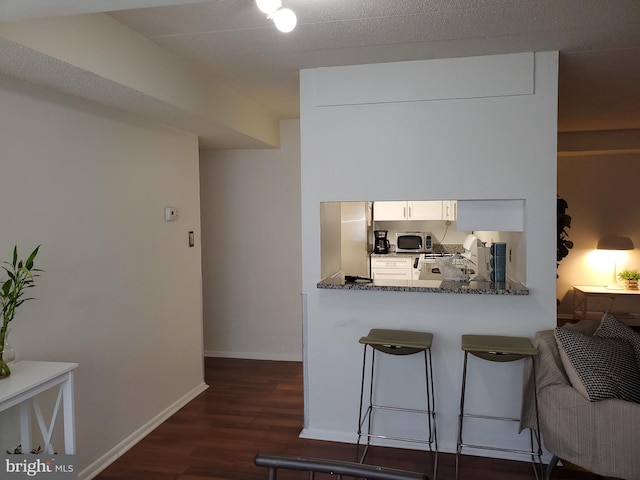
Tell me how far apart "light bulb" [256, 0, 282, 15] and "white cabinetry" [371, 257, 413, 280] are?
4465 mm

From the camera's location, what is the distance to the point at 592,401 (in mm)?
2469

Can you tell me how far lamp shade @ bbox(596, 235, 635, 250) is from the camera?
6.34 metres

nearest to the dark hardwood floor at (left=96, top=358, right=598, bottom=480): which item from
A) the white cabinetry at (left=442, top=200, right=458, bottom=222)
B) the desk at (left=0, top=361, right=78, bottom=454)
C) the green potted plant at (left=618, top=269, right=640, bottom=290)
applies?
the desk at (left=0, top=361, right=78, bottom=454)

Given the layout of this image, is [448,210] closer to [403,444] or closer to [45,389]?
[403,444]

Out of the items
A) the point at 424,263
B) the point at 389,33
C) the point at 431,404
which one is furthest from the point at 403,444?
the point at 424,263

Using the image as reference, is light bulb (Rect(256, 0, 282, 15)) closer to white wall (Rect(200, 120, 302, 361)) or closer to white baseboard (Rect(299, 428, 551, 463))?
white baseboard (Rect(299, 428, 551, 463))

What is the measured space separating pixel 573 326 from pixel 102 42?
131 inches

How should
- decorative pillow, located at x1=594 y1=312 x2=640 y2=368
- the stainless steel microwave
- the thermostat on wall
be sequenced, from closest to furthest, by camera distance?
1. decorative pillow, located at x1=594 y1=312 x2=640 y2=368
2. the thermostat on wall
3. the stainless steel microwave

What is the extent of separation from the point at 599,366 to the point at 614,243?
4567mm

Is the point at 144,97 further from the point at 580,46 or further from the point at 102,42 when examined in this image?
the point at 580,46

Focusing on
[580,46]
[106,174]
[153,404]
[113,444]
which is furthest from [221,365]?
[580,46]

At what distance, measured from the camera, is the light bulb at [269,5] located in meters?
2.16

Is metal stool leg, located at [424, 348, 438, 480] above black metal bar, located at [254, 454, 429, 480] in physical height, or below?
below

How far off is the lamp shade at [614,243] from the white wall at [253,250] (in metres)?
4.08
